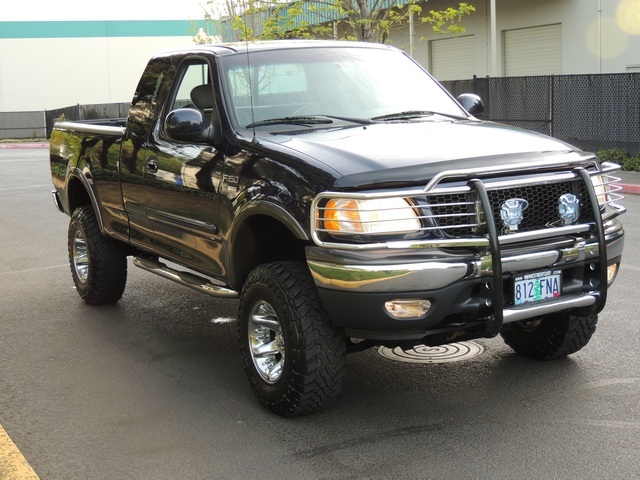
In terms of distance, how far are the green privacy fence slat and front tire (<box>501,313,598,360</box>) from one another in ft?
135

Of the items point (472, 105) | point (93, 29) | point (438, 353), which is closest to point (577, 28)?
point (472, 105)

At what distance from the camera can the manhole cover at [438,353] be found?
6.28 meters

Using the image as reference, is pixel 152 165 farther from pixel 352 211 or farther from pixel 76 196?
pixel 352 211

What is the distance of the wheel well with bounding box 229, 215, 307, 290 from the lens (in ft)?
18.1

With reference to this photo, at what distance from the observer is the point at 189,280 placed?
6.44 meters

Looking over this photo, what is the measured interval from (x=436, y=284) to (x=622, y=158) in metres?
15.0

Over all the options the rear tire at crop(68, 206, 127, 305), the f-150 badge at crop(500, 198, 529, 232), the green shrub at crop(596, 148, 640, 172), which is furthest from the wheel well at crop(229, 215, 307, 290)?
the green shrub at crop(596, 148, 640, 172)

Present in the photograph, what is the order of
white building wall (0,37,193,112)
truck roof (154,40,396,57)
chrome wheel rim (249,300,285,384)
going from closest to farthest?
chrome wheel rim (249,300,285,384) → truck roof (154,40,396,57) → white building wall (0,37,193,112)

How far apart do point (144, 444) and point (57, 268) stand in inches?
219

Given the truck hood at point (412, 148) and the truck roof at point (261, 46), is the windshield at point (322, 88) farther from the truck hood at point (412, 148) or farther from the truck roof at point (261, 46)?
the truck hood at point (412, 148)

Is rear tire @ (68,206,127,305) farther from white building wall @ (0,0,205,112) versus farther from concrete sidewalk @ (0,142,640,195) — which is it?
white building wall @ (0,0,205,112)

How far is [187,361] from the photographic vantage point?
21.2ft

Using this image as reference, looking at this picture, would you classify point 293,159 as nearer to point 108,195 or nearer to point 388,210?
point 388,210

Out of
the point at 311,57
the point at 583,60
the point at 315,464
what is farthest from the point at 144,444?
the point at 583,60
